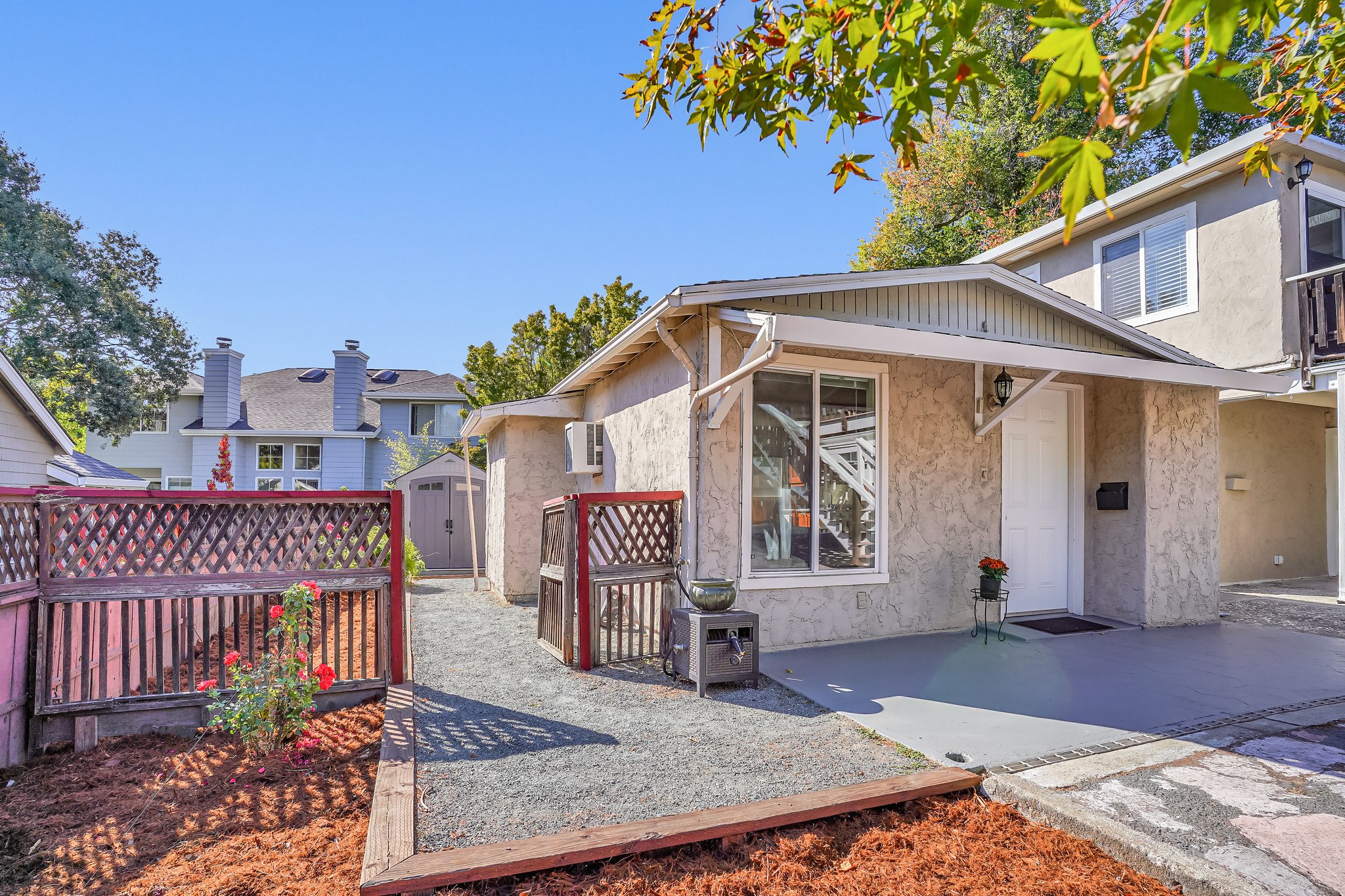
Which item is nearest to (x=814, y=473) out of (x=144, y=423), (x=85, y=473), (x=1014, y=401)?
(x=1014, y=401)

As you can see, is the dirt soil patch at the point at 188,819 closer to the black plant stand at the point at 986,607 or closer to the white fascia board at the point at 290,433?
the black plant stand at the point at 986,607

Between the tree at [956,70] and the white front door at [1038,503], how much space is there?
3.37 meters

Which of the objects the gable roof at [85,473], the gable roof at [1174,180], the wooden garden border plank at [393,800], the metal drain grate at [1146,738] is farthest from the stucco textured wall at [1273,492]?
the gable roof at [85,473]

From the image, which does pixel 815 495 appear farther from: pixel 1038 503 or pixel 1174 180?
pixel 1174 180

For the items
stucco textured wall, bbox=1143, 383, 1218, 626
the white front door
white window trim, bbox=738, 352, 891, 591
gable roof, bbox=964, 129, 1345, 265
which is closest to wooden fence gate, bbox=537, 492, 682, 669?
white window trim, bbox=738, 352, 891, 591

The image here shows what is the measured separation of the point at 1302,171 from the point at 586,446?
9.29 meters

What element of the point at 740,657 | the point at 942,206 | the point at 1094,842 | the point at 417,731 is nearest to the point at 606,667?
the point at 740,657

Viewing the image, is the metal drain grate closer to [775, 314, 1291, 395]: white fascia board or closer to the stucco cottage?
the stucco cottage

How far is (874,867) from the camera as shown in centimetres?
262

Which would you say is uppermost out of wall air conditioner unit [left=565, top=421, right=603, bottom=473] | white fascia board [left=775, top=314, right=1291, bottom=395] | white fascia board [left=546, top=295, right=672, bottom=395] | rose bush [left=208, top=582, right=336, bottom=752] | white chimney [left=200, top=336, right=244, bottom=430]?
white chimney [left=200, top=336, right=244, bottom=430]

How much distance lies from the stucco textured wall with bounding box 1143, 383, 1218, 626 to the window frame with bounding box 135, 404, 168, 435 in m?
21.7

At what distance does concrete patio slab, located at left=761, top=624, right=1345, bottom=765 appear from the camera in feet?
12.6

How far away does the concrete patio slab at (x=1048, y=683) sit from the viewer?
384 centimetres

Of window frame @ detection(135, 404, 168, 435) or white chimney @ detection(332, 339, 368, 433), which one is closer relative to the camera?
window frame @ detection(135, 404, 168, 435)
